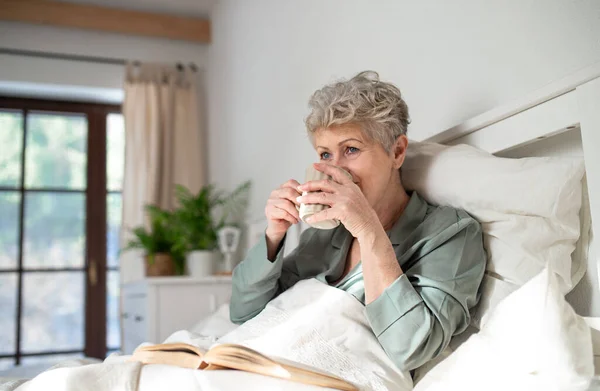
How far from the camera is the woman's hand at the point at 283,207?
4.39ft

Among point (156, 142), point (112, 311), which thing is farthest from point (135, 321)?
point (156, 142)

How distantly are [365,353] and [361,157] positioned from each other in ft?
1.44

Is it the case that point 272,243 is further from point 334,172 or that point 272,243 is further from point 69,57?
point 69,57

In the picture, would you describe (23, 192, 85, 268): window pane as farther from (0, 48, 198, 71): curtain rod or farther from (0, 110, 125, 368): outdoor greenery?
(0, 48, 198, 71): curtain rod

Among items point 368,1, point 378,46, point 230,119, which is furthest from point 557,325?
point 230,119

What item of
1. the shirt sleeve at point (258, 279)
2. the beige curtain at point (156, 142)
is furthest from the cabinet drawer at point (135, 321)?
the shirt sleeve at point (258, 279)

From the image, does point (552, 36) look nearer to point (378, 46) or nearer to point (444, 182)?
point (444, 182)

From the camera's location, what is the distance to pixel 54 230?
13.1 feet

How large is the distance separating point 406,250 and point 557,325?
464mm

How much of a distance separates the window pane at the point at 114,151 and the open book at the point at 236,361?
9.99 ft

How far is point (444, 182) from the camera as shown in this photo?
53.4 inches

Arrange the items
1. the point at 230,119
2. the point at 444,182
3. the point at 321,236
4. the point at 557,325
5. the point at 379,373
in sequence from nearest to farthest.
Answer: the point at 557,325
the point at 379,373
the point at 444,182
the point at 321,236
the point at 230,119

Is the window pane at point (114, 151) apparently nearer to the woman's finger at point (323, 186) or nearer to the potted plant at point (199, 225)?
the potted plant at point (199, 225)

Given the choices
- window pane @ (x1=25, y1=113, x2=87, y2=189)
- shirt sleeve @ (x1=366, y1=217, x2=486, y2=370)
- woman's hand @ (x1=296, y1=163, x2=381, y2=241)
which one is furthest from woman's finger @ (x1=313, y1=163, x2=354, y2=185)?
window pane @ (x1=25, y1=113, x2=87, y2=189)
